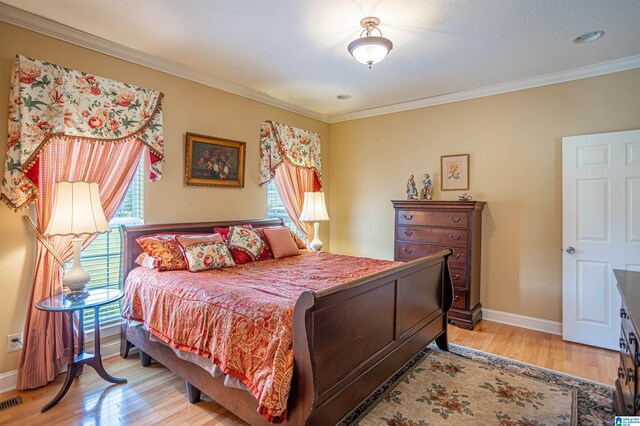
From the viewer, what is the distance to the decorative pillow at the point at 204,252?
2826 millimetres

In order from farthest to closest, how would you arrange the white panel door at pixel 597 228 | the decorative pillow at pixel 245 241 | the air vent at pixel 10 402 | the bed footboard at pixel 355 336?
the decorative pillow at pixel 245 241 → the white panel door at pixel 597 228 → the air vent at pixel 10 402 → the bed footboard at pixel 355 336

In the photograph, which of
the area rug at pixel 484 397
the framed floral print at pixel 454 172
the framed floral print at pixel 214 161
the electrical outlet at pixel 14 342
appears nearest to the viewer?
the area rug at pixel 484 397

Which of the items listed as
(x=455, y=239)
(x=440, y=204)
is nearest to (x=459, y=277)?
(x=455, y=239)

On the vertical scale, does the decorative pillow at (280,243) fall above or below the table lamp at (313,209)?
below

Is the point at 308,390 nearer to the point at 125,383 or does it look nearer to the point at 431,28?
the point at 125,383

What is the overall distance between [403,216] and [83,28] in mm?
3574

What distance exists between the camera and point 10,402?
2275 mm

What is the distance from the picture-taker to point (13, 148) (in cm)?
237

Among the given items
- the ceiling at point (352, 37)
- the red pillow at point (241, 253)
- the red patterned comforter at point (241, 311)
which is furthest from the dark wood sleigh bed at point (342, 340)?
the ceiling at point (352, 37)

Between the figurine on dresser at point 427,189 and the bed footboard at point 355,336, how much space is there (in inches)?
59.2

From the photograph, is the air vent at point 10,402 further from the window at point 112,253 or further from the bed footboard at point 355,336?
the bed footboard at point 355,336

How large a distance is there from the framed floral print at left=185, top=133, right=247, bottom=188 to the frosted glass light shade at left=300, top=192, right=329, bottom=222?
860 mm

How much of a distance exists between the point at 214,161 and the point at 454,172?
287cm

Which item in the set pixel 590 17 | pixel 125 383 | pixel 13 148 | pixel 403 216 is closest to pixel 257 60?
pixel 13 148
